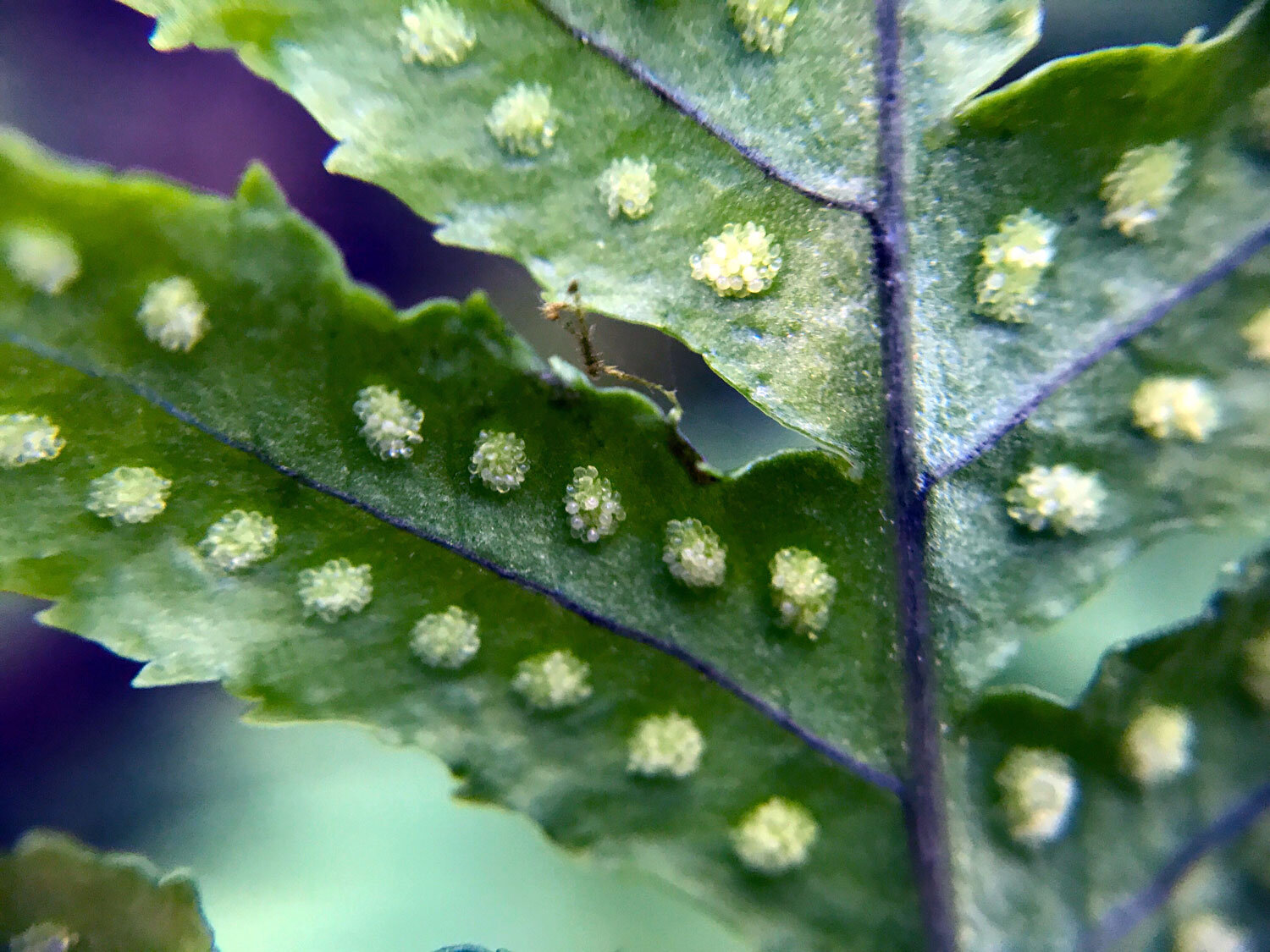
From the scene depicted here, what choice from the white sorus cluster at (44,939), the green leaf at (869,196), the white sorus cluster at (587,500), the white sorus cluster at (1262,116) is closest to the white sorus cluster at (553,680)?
the white sorus cluster at (587,500)

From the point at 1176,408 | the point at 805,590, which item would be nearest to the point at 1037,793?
the point at 805,590

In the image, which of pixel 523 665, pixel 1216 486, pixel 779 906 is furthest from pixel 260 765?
pixel 1216 486

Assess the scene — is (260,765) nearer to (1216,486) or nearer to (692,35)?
(692,35)

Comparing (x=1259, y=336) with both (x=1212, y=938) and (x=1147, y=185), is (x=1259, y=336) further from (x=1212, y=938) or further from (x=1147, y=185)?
(x=1212, y=938)

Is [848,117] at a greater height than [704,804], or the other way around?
[848,117]

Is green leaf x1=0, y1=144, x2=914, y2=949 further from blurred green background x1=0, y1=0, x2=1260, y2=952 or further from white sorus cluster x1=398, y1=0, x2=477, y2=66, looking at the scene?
blurred green background x1=0, y1=0, x2=1260, y2=952

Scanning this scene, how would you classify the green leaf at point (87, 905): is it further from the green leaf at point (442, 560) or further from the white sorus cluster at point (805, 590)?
the white sorus cluster at point (805, 590)
